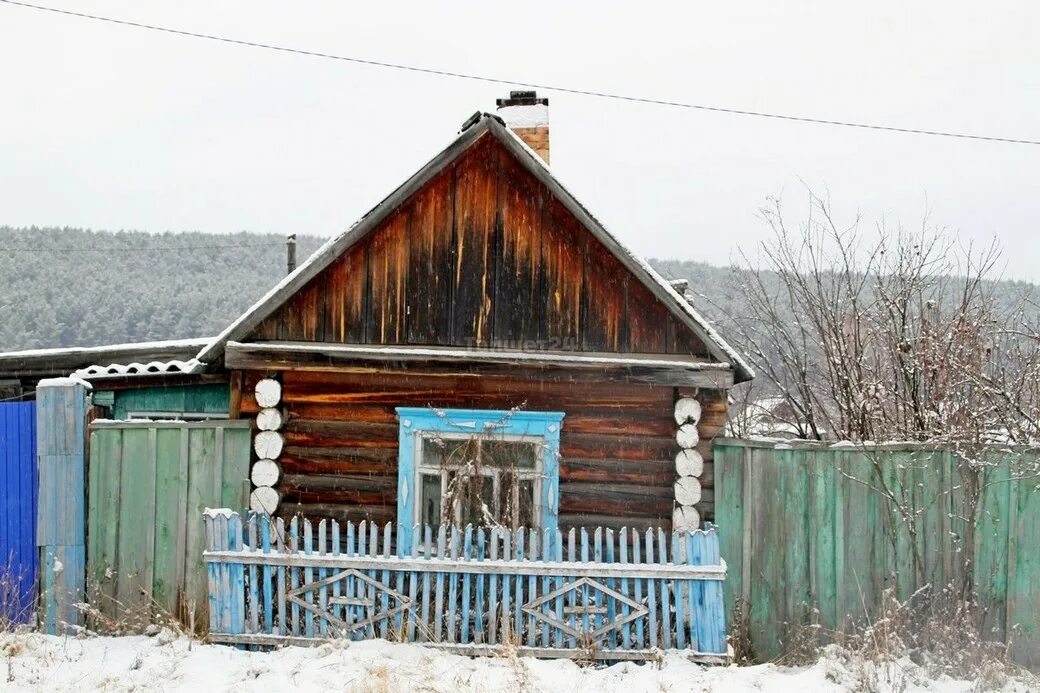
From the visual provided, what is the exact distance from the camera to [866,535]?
8.09 metres

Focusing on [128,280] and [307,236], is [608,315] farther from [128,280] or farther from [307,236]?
[307,236]

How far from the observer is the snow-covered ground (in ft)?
20.9

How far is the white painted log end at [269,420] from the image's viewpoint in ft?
28.3

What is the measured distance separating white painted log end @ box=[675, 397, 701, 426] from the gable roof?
501mm

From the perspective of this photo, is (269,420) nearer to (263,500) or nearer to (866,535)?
(263,500)

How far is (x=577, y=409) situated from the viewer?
8805 millimetres

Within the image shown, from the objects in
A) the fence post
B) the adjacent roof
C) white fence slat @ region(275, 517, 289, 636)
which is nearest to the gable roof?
the fence post

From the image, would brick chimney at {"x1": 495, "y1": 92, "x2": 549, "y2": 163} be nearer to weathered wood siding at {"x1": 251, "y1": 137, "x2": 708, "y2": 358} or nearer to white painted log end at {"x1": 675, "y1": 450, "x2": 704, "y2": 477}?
weathered wood siding at {"x1": 251, "y1": 137, "x2": 708, "y2": 358}

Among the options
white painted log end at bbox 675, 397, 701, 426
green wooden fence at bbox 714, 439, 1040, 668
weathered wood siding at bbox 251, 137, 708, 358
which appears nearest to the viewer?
green wooden fence at bbox 714, 439, 1040, 668

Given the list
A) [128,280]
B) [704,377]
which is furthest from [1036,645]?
[128,280]

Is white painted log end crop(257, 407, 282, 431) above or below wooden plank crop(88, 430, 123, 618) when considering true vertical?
above

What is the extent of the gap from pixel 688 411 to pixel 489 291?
2.28 m

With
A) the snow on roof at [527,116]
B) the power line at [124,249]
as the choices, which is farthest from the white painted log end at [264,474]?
the power line at [124,249]

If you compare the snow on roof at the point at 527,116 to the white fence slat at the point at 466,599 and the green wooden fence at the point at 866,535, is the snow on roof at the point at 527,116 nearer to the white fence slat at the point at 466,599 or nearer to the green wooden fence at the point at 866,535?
the green wooden fence at the point at 866,535
